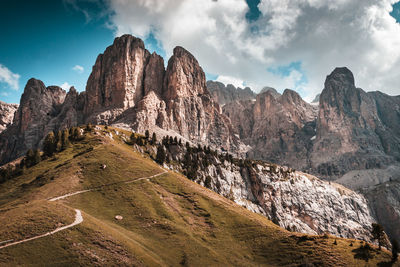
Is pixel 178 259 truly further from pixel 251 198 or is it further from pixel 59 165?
pixel 251 198

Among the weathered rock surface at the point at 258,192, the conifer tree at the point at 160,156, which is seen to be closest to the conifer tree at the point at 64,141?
→ the conifer tree at the point at 160,156

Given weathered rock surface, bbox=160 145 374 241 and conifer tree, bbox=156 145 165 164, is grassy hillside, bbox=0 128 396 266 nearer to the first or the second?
conifer tree, bbox=156 145 165 164

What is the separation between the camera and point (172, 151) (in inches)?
6196

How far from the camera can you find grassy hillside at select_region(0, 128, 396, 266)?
47344mm

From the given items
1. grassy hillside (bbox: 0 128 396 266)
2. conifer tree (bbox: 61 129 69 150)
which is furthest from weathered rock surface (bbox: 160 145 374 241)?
grassy hillside (bbox: 0 128 396 266)

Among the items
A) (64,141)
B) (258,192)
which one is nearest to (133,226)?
(64,141)

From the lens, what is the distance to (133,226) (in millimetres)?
65750

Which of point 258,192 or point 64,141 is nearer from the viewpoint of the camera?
point 64,141

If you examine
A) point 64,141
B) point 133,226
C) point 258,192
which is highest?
point 64,141

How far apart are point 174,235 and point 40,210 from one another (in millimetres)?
29619

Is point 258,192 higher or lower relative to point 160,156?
lower

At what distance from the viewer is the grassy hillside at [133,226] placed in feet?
155

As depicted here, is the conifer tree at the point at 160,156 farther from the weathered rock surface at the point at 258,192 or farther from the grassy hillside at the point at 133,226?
the grassy hillside at the point at 133,226

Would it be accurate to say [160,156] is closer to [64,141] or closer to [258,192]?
[64,141]
